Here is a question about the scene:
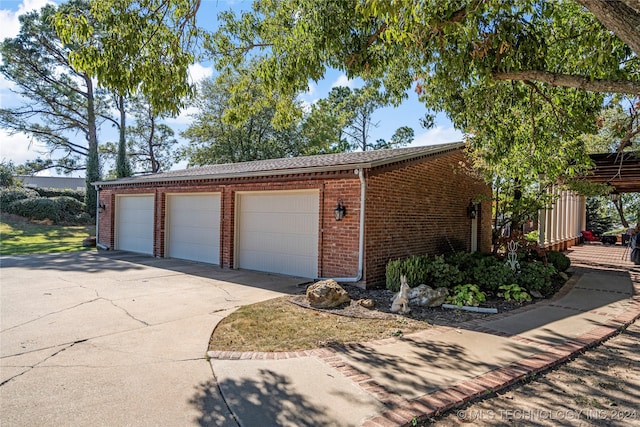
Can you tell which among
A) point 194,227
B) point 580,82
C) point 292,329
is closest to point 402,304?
point 292,329

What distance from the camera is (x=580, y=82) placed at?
4539mm

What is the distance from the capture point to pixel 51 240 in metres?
17.4

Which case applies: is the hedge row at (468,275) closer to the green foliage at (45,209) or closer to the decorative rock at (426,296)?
the decorative rock at (426,296)

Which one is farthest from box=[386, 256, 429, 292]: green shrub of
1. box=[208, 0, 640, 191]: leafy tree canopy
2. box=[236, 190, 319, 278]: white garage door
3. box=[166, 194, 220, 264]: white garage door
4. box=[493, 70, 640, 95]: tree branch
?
box=[166, 194, 220, 264]: white garage door

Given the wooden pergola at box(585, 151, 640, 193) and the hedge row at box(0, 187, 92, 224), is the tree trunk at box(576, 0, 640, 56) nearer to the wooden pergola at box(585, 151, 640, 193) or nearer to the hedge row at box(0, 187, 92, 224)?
the wooden pergola at box(585, 151, 640, 193)

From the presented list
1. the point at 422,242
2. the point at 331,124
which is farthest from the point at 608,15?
the point at 331,124

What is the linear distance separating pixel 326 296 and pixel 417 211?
4.09 metres

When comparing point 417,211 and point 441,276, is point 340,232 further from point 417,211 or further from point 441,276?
point 417,211

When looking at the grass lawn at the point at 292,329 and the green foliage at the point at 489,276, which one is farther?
the green foliage at the point at 489,276

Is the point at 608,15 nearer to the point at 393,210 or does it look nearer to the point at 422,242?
the point at 393,210

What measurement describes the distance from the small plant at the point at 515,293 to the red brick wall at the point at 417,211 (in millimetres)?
2315

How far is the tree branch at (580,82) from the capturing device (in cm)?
412

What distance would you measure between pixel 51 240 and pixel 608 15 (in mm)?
20888

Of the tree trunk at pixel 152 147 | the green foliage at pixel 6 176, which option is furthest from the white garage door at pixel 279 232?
the tree trunk at pixel 152 147
